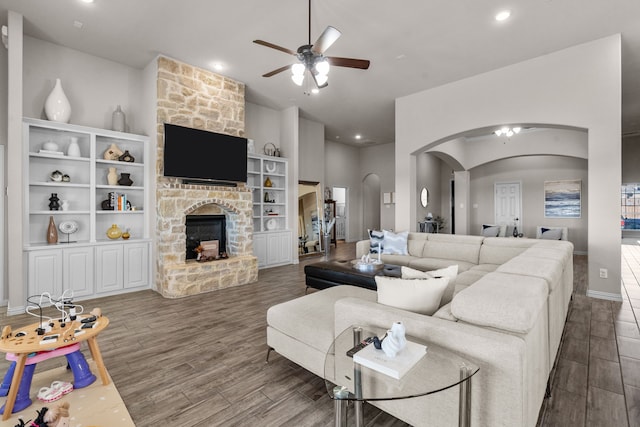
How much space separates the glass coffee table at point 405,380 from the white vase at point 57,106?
4986mm

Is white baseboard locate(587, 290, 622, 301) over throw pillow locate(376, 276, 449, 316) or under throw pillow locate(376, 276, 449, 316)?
under

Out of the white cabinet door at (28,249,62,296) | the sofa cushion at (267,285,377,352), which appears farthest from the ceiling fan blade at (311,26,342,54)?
→ the white cabinet door at (28,249,62,296)

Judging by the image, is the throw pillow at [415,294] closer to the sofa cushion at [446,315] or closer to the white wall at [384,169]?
the sofa cushion at [446,315]

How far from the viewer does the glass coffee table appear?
1203mm

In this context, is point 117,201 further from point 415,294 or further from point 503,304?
point 503,304

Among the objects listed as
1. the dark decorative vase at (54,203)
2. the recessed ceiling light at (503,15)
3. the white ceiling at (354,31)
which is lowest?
the dark decorative vase at (54,203)

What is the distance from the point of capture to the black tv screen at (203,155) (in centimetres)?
462

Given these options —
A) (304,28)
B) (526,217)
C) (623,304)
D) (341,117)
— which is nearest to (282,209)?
(341,117)

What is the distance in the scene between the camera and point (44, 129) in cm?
421

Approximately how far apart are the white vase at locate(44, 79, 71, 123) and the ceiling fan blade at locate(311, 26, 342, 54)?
367 centimetres

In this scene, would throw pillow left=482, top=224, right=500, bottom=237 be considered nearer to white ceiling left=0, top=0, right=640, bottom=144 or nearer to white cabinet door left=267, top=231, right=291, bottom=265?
white ceiling left=0, top=0, right=640, bottom=144

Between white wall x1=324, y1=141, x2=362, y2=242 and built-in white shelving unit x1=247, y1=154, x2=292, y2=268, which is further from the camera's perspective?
white wall x1=324, y1=141, x2=362, y2=242

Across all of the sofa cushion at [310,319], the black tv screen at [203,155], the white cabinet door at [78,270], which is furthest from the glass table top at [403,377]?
the white cabinet door at [78,270]

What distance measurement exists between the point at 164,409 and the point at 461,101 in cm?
592
